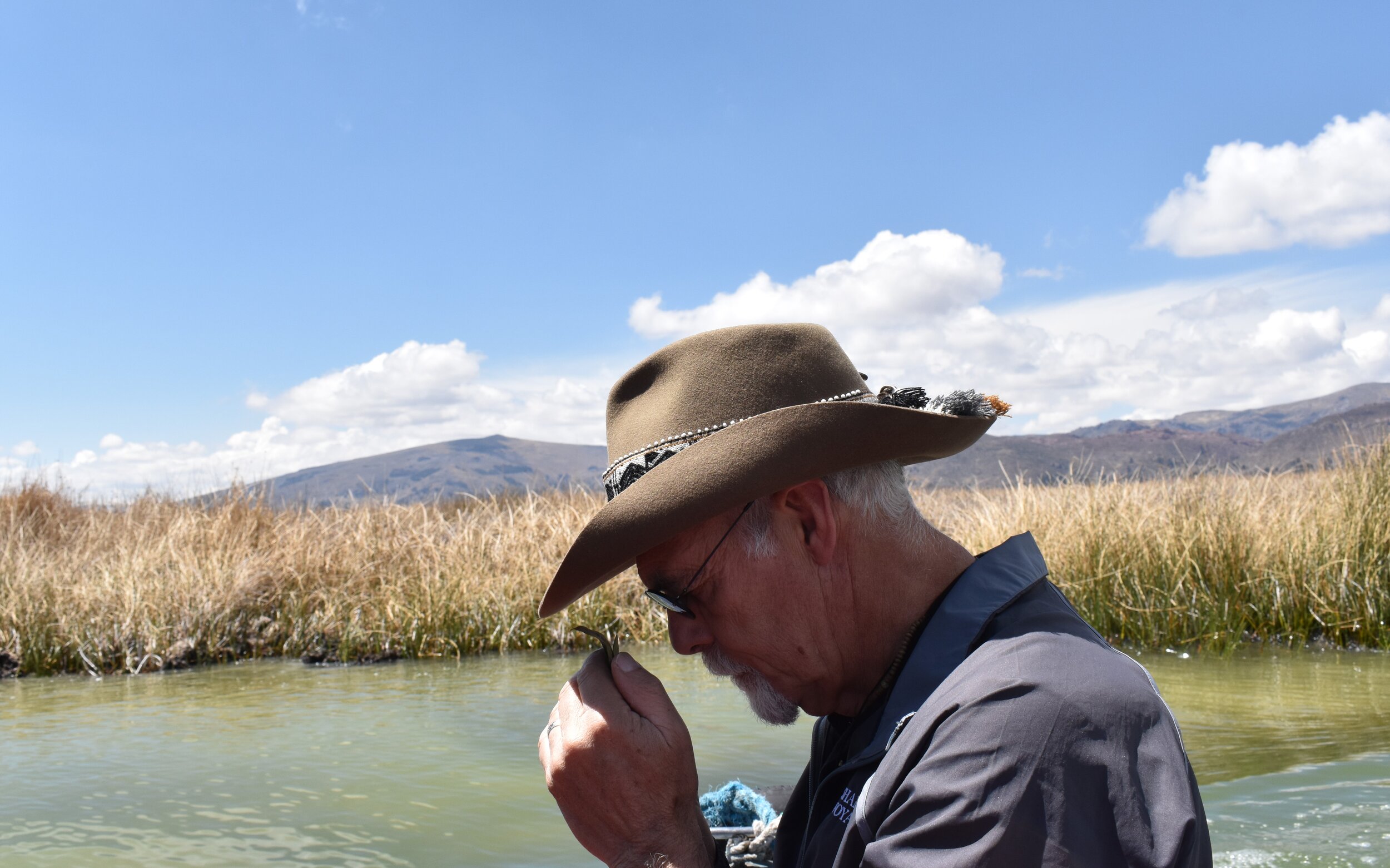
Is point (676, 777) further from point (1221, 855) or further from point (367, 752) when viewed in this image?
point (367, 752)

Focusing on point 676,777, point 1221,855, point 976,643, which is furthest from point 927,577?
point 1221,855

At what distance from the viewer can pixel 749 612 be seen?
180cm

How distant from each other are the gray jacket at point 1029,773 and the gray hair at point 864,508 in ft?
0.96

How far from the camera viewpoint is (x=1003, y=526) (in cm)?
1032

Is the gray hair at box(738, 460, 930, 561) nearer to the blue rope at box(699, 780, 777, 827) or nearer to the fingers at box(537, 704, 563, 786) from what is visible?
the fingers at box(537, 704, 563, 786)

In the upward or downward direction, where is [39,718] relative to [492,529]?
downward

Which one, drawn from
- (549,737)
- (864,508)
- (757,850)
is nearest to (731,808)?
(757,850)

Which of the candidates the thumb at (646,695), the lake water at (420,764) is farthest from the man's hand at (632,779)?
the lake water at (420,764)

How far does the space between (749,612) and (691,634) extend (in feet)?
0.44

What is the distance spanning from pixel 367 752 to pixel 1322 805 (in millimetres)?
4401

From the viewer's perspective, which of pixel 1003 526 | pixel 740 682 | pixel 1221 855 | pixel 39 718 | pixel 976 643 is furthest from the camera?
pixel 1003 526

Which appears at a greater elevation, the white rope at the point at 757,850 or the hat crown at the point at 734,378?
the hat crown at the point at 734,378

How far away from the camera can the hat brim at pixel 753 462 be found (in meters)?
1.63

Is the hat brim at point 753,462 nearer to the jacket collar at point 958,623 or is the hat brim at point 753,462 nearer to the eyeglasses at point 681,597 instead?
the eyeglasses at point 681,597
